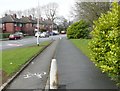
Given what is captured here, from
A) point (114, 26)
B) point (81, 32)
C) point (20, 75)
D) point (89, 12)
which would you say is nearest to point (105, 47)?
point (114, 26)

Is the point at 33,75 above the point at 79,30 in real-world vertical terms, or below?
below

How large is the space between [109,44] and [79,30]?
44835mm

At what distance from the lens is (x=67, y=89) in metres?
9.12

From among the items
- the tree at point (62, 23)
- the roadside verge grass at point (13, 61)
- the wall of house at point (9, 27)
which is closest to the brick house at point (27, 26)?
the wall of house at point (9, 27)

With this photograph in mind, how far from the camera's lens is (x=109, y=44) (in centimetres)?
852

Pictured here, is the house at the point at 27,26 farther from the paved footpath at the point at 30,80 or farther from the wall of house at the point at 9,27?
the paved footpath at the point at 30,80

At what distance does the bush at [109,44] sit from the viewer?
8.11 m

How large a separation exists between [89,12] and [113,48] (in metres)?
27.8

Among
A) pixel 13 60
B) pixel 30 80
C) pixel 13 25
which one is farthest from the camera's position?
pixel 13 25

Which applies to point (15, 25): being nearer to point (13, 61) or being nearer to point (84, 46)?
point (84, 46)

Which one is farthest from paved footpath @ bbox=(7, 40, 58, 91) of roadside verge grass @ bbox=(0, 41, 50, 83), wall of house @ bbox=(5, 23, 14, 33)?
wall of house @ bbox=(5, 23, 14, 33)

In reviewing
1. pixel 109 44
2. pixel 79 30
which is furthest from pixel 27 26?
pixel 109 44

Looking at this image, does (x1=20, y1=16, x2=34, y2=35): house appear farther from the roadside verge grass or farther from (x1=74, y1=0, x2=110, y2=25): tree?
the roadside verge grass

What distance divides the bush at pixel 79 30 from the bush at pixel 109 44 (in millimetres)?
41181
